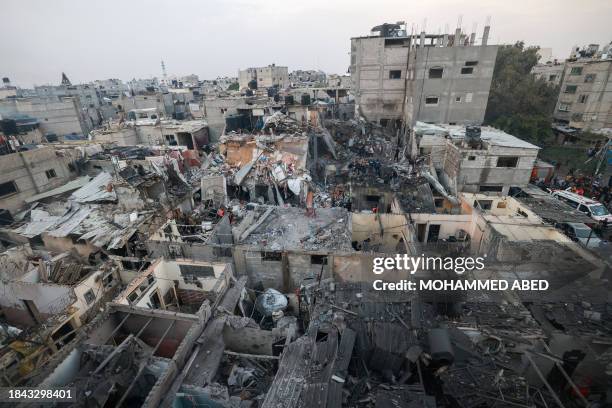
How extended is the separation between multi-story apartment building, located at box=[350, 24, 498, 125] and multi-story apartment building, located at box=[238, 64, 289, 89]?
121ft

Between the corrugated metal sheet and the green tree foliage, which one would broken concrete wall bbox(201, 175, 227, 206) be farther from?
the green tree foliage

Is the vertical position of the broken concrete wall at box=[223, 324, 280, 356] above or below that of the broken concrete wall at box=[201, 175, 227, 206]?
below

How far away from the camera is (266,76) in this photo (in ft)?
226

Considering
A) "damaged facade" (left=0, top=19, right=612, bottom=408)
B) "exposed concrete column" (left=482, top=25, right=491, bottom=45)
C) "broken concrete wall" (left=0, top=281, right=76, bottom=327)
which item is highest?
"exposed concrete column" (left=482, top=25, right=491, bottom=45)

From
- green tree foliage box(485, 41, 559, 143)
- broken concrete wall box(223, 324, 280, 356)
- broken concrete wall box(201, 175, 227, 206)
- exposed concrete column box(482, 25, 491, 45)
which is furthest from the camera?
green tree foliage box(485, 41, 559, 143)

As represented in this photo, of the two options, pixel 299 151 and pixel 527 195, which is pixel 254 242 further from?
pixel 527 195

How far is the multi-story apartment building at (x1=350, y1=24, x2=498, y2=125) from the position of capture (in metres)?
29.0

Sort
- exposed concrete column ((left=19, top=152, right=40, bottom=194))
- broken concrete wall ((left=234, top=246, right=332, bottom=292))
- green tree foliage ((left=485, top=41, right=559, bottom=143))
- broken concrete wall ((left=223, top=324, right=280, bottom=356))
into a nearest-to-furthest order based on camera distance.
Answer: broken concrete wall ((left=223, top=324, right=280, bottom=356)) < broken concrete wall ((left=234, top=246, right=332, bottom=292)) < exposed concrete column ((left=19, top=152, right=40, bottom=194)) < green tree foliage ((left=485, top=41, right=559, bottom=143))

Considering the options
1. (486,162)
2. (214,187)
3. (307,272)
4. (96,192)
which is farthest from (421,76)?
(96,192)

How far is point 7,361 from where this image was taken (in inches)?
428

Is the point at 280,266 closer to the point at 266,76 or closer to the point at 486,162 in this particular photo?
the point at 486,162

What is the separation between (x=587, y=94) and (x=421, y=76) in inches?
855

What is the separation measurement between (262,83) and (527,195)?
62553mm

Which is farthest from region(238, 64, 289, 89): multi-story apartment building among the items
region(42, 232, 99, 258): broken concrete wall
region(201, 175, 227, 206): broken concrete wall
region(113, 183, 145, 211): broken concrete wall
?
region(42, 232, 99, 258): broken concrete wall
